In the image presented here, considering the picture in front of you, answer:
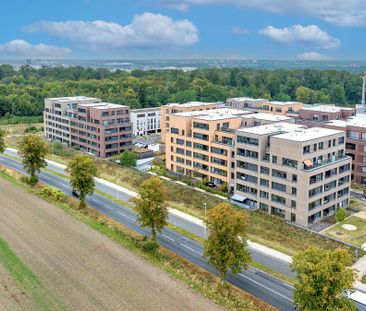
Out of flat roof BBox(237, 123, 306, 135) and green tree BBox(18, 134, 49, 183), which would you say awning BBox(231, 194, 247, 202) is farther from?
green tree BBox(18, 134, 49, 183)

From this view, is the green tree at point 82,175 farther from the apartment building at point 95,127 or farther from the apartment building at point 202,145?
the apartment building at point 95,127

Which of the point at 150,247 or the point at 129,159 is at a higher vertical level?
the point at 129,159

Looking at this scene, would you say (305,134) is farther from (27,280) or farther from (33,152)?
(33,152)

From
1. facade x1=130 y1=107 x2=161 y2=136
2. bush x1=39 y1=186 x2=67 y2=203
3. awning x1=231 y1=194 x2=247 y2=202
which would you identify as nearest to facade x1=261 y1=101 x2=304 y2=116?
facade x1=130 y1=107 x2=161 y2=136

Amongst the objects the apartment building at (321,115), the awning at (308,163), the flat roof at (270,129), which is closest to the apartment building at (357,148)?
the apartment building at (321,115)

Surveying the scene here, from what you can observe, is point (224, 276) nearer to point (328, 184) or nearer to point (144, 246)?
point (144, 246)

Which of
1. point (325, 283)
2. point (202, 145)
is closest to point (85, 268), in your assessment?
point (325, 283)
